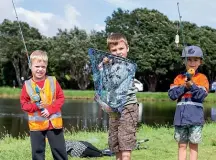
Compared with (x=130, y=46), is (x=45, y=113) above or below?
below

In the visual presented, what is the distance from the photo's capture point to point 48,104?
412 centimetres

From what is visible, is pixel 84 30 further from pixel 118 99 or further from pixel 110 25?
pixel 118 99

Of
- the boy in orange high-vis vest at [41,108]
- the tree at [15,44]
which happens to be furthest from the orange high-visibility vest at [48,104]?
the tree at [15,44]

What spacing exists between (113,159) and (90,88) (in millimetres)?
41232

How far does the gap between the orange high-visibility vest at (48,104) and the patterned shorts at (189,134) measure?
1341 mm

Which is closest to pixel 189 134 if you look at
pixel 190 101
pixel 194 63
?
pixel 190 101

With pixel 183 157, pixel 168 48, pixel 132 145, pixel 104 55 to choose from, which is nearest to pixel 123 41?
pixel 104 55

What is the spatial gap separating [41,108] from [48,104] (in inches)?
4.1

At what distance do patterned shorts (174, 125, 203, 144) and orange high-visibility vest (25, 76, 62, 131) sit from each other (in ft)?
4.40

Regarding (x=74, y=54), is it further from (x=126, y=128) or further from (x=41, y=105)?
(x=126, y=128)

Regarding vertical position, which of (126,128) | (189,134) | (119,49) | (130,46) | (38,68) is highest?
(130,46)

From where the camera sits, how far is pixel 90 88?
4631cm

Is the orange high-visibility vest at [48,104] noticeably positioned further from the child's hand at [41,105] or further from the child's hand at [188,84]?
the child's hand at [188,84]

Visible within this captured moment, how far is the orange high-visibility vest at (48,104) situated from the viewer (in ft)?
13.4
